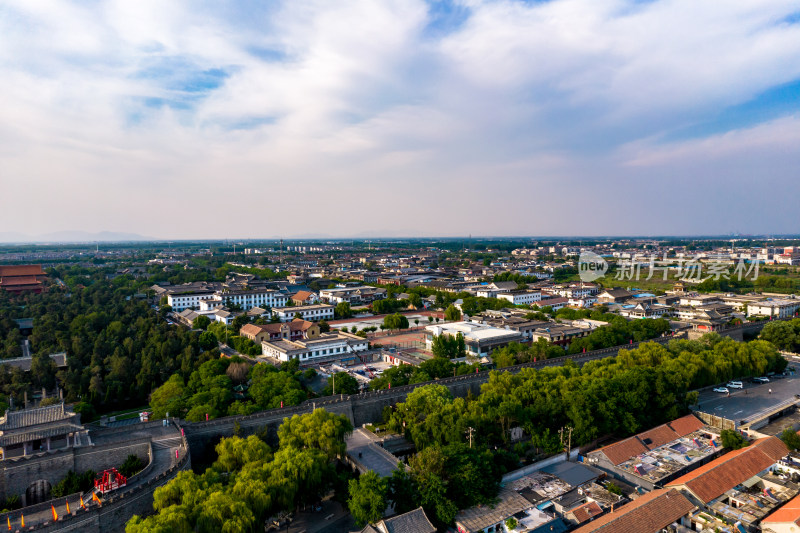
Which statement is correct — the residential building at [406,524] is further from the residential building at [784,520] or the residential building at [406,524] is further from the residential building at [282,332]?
the residential building at [282,332]

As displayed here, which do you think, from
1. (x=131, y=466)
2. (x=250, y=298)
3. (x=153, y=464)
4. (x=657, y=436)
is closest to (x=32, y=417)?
(x=131, y=466)

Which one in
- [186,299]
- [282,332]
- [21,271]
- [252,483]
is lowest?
[186,299]

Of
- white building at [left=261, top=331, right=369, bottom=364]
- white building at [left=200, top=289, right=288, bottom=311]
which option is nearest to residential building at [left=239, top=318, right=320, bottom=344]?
white building at [left=261, top=331, right=369, bottom=364]

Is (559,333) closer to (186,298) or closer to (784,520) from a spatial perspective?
(784,520)

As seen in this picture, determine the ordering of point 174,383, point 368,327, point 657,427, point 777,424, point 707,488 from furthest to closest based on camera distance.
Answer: point 368,327 < point 174,383 < point 777,424 < point 657,427 < point 707,488

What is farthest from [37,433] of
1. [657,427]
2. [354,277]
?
[354,277]

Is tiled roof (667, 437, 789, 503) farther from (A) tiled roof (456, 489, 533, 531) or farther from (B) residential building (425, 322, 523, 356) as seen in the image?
(B) residential building (425, 322, 523, 356)

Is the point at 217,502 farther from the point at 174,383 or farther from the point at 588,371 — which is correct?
the point at 588,371
